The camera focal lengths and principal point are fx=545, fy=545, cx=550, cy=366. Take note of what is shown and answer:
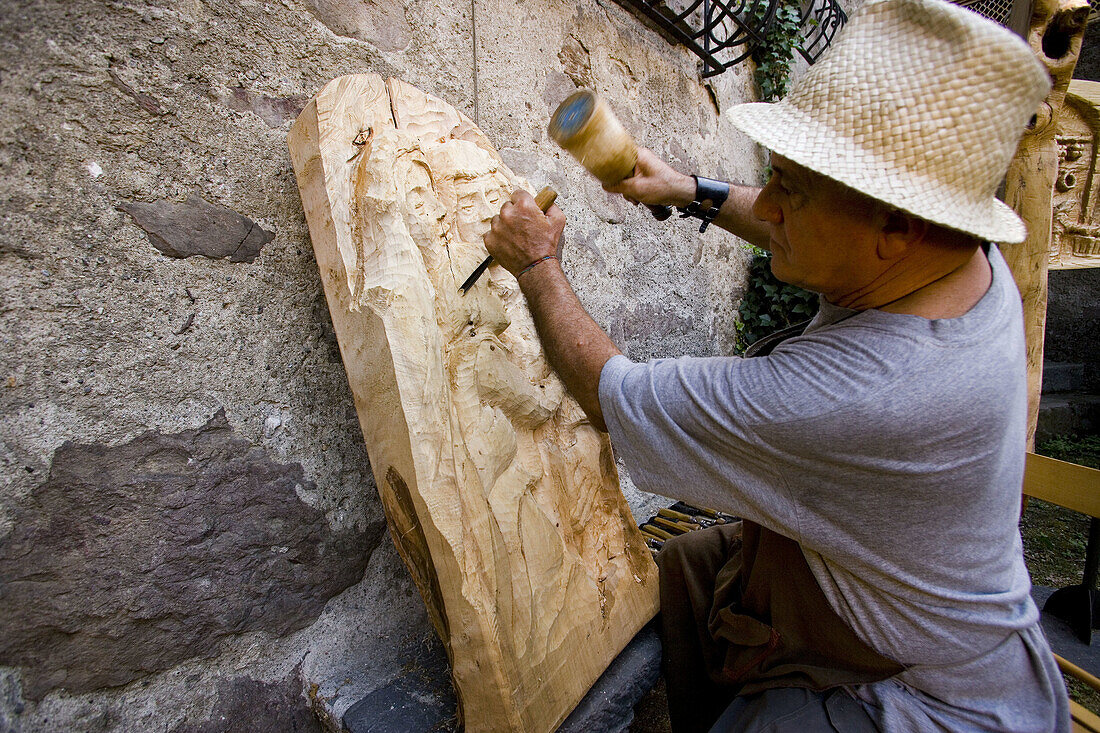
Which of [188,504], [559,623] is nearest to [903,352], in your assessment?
[559,623]

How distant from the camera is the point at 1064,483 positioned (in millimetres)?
1627

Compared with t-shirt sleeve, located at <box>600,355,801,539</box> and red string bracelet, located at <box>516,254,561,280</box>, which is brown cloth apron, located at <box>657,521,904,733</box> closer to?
t-shirt sleeve, located at <box>600,355,801,539</box>

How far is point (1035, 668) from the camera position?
37.1 inches

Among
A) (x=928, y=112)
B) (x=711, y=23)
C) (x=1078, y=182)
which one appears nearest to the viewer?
(x=928, y=112)

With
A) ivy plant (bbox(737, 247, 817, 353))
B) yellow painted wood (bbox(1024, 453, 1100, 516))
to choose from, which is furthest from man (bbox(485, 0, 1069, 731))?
ivy plant (bbox(737, 247, 817, 353))

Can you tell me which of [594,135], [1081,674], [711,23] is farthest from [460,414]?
[711,23]

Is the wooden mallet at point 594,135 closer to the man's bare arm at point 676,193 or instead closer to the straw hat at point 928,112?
the man's bare arm at point 676,193

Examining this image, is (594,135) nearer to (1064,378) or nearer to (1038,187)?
(1038,187)

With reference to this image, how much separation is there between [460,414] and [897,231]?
0.78m

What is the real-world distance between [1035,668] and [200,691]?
5.00ft

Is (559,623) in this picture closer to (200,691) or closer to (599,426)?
(599,426)

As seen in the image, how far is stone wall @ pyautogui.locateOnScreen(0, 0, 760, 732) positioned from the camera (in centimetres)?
88

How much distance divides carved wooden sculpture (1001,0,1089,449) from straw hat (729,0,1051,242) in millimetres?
1855

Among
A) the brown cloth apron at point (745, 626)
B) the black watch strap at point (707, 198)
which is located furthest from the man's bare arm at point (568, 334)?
the black watch strap at point (707, 198)
